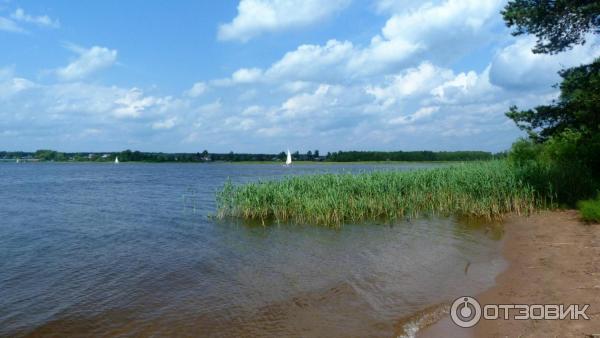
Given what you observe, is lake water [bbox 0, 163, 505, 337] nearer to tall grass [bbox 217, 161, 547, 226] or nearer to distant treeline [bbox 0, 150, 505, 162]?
tall grass [bbox 217, 161, 547, 226]

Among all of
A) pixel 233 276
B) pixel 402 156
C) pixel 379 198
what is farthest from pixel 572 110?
pixel 402 156

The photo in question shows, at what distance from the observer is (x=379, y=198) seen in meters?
18.5

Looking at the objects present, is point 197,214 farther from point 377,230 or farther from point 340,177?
point 377,230

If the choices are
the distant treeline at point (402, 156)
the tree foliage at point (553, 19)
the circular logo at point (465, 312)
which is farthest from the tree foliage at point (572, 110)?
the distant treeline at point (402, 156)

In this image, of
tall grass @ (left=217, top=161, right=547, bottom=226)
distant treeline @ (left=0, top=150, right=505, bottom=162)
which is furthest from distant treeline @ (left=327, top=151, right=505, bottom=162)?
tall grass @ (left=217, top=161, right=547, bottom=226)

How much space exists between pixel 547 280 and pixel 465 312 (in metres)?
2.09

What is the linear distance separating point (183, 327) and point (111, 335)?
1091 mm

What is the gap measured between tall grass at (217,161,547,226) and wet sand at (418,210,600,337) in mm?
3368

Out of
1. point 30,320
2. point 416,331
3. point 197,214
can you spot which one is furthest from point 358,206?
point 30,320

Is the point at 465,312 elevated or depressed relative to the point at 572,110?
depressed

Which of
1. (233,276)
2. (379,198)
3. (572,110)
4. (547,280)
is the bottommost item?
(233,276)

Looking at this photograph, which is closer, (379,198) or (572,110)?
(572,110)

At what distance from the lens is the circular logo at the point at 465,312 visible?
21.0 feet

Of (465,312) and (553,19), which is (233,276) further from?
(553,19)
